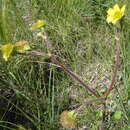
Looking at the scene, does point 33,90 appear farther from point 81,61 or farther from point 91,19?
point 91,19

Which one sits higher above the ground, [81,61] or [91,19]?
[91,19]

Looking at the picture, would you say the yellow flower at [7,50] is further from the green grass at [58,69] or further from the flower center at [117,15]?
the green grass at [58,69]

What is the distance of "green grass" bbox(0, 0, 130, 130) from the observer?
1727 mm

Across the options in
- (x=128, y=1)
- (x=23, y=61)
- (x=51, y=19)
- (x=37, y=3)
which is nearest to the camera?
(x=23, y=61)

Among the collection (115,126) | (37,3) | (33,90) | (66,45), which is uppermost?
(37,3)

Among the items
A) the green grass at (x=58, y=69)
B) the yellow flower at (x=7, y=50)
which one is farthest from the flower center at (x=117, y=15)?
the green grass at (x=58, y=69)

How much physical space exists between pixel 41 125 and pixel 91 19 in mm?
974

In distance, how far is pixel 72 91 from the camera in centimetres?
193

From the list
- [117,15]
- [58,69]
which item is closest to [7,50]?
[117,15]

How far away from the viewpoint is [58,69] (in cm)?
200

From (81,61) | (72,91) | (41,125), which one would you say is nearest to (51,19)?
(81,61)

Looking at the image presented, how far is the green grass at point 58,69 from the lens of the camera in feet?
5.66

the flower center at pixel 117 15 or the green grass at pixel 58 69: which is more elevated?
the flower center at pixel 117 15

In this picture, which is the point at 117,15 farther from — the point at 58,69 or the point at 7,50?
the point at 58,69
